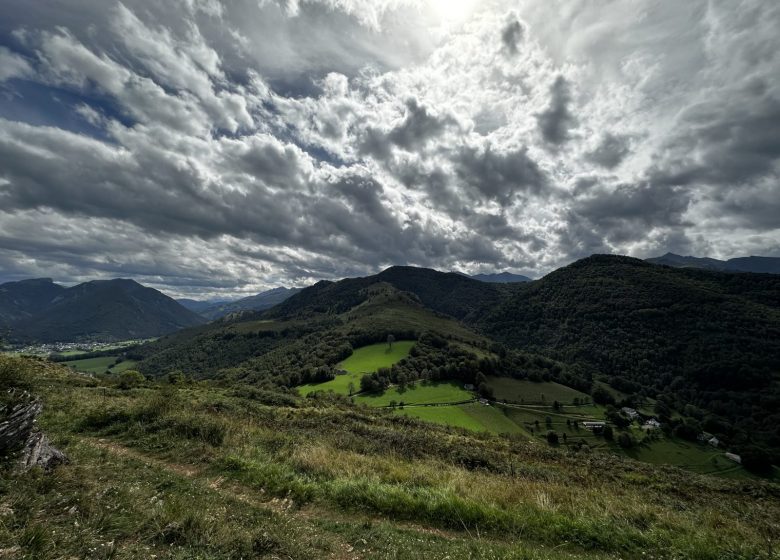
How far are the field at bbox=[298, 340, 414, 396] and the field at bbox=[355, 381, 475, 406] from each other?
1196cm

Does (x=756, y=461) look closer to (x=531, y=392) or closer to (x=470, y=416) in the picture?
(x=531, y=392)

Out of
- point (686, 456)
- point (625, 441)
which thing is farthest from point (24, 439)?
point (686, 456)

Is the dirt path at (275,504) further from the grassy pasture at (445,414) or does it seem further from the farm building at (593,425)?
the farm building at (593,425)

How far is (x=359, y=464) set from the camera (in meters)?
13.2

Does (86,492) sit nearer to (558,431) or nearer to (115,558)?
(115,558)

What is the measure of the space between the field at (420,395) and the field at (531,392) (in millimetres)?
16888

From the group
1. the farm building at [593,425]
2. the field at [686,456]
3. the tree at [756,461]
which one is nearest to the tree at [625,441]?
the field at [686,456]

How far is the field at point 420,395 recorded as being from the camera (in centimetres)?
10875

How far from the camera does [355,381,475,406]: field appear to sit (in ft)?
357

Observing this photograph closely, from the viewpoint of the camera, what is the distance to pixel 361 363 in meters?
156

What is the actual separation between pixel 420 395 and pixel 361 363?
48.1 meters

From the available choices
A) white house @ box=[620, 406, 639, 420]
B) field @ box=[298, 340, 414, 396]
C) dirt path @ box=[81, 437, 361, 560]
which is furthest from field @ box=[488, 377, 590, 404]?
dirt path @ box=[81, 437, 361, 560]

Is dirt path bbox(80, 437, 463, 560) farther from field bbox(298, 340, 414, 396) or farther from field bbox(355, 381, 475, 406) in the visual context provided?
field bbox(298, 340, 414, 396)

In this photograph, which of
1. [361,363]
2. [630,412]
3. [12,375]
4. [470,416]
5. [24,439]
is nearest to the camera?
[24,439]
